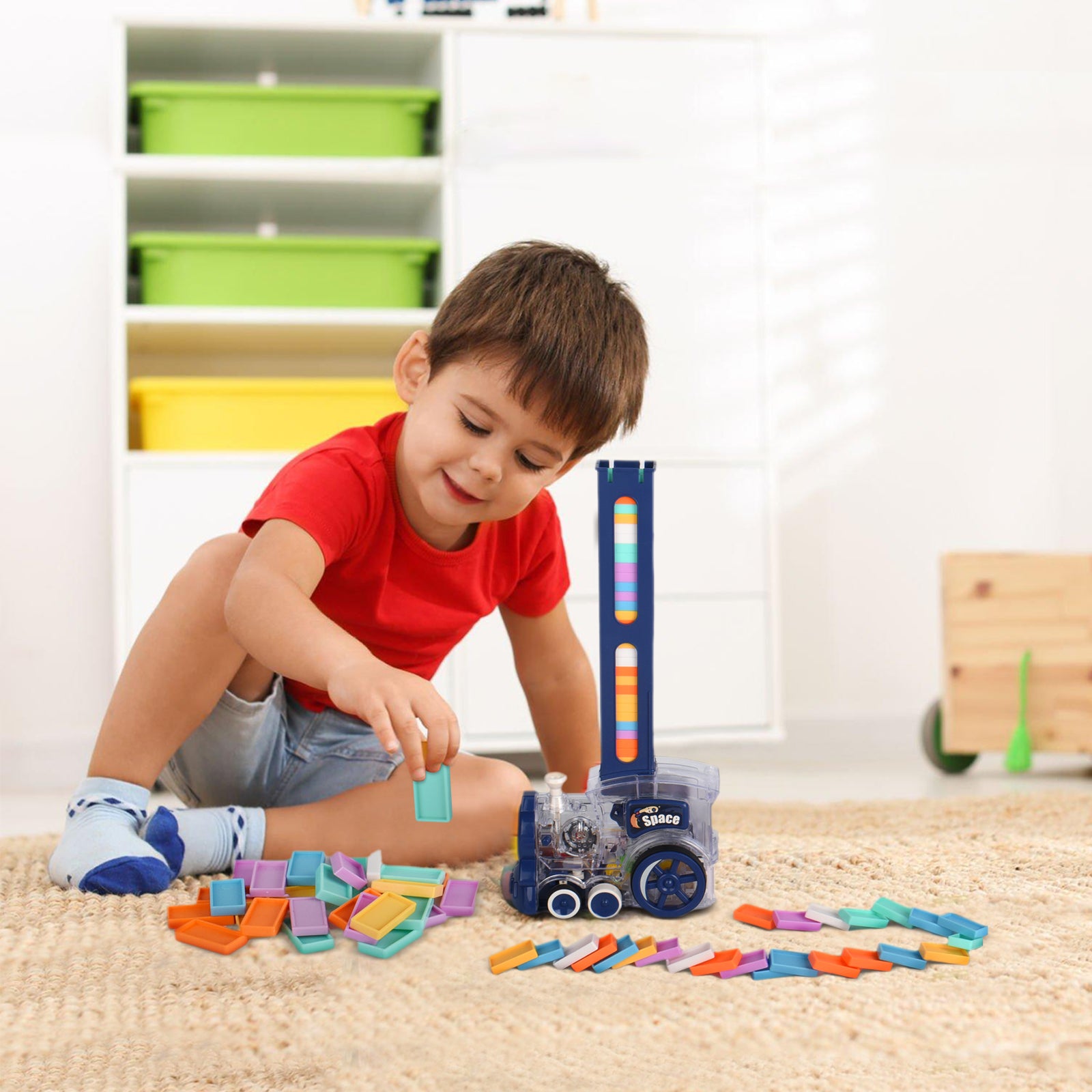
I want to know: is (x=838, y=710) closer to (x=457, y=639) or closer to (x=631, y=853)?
(x=457, y=639)

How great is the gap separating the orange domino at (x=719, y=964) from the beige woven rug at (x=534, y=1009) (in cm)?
2

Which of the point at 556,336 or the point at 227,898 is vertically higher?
the point at 556,336

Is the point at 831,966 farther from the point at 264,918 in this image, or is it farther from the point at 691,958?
the point at 264,918

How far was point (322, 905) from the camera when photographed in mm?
734

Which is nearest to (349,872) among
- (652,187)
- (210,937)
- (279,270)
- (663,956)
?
(210,937)

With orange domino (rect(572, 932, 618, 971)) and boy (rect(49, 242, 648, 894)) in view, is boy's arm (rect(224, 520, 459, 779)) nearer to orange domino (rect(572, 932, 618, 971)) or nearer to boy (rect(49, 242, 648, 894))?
boy (rect(49, 242, 648, 894))

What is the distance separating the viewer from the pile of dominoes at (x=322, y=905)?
0.70 metres

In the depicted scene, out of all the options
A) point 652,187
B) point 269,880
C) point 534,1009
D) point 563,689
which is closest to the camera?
point 534,1009

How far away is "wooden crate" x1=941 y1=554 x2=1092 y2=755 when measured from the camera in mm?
1575

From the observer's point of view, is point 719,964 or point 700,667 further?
point 700,667

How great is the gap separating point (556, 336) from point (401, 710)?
29 centimetres

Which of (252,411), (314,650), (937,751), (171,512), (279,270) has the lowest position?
(937,751)

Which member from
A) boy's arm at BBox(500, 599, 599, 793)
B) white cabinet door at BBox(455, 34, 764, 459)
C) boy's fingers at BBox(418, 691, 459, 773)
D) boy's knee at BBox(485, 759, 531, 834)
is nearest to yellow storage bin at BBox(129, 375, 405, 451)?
white cabinet door at BBox(455, 34, 764, 459)

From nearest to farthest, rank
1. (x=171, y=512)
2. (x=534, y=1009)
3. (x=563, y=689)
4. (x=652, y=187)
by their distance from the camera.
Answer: (x=534, y=1009) → (x=563, y=689) → (x=171, y=512) → (x=652, y=187)
